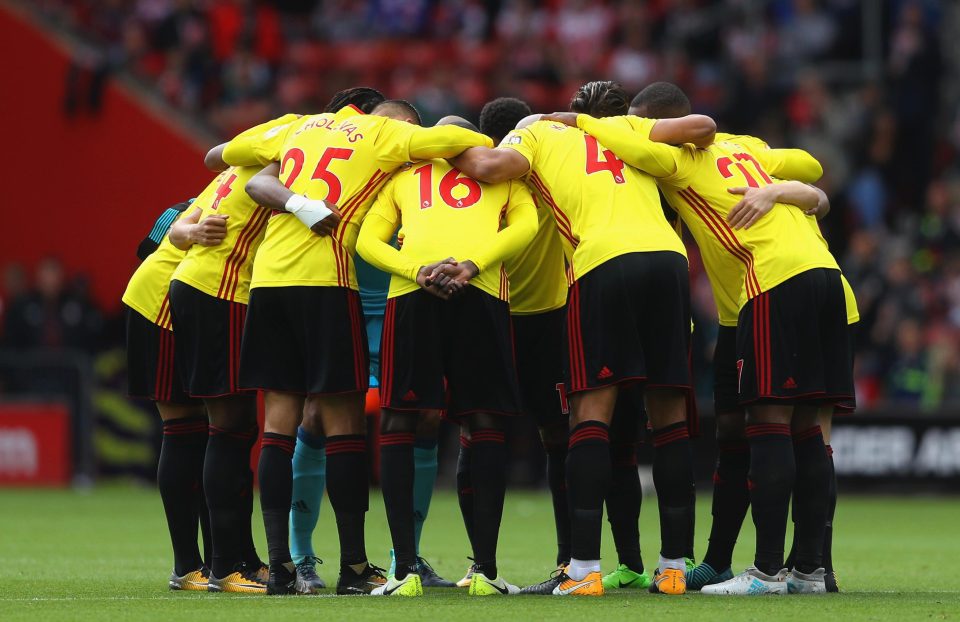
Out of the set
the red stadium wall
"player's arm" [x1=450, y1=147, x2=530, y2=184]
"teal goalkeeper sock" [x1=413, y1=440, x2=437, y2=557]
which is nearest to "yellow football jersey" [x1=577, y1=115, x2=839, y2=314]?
"player's arm" [x1=450, y1=147, x2=530, y2=184]

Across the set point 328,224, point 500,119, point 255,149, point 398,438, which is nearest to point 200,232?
point 255,149

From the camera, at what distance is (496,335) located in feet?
24.9

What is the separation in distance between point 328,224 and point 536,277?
4.01 feet

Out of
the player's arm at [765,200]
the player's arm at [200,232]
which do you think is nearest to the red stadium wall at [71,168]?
the player's arm at [200,232]

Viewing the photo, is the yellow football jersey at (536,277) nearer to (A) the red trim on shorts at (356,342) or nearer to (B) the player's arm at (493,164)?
(B) the player's arm at (493,164)

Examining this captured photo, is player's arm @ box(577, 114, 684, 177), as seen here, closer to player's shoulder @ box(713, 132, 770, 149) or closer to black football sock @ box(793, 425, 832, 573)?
player's shoulder @ box(713, 132, 770, 149)

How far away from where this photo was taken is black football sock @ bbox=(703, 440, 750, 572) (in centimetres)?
816

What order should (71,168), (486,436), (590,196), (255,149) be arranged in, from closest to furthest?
(486,436), (590,196), (255,149), (71,168)

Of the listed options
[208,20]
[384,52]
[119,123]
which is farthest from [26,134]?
[384,52]

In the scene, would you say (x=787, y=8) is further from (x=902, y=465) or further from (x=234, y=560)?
(x=234, y=560)

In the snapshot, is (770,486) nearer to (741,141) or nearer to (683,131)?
(683,131)

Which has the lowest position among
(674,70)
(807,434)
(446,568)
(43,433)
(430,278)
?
(446,568)

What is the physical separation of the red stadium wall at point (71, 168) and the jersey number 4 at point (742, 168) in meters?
13.4

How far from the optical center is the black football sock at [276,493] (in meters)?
7.62
